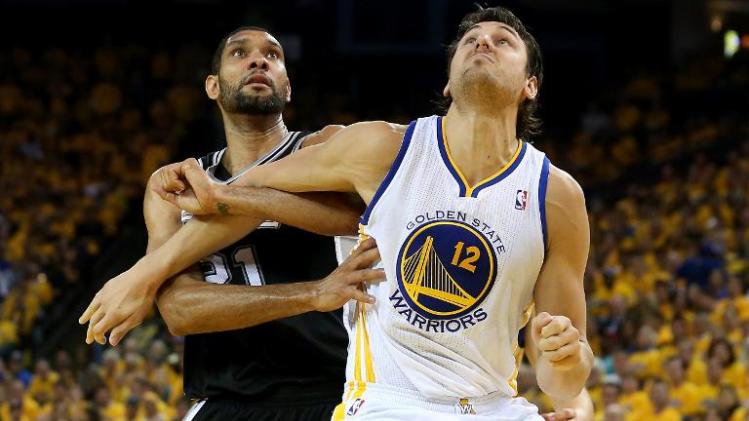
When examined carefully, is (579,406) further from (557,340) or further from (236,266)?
(236,266)

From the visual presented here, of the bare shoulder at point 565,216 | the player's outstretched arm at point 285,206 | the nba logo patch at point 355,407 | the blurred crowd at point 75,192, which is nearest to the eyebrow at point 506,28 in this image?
the bare shoulder at point 565,216

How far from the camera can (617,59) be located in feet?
73.1

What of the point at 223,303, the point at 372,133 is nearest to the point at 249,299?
the point at 223,303

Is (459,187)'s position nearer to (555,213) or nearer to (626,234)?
(555,213)

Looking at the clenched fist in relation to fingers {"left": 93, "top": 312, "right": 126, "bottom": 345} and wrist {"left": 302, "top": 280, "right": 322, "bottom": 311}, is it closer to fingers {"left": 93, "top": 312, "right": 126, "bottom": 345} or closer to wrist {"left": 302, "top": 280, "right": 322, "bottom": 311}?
wrist {"left": 302, "top": 280, "right": 322, "bottom": 311}

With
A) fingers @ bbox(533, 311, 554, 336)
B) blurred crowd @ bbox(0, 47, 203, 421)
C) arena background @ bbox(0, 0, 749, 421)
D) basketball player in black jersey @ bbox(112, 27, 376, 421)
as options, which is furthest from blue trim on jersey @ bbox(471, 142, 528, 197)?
blurred crowd @ bbox(0, 47, 203, 421)

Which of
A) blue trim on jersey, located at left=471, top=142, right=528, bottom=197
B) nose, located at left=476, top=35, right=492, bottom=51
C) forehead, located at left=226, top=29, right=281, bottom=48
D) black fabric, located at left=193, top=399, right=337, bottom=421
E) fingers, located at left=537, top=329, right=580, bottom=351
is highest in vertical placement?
nose, located at left=476, top=35, right=492, bottom=51

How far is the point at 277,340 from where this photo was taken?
14.3 feet

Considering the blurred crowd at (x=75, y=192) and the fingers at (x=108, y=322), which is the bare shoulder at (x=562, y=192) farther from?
the blurred crowd at (x=75, y=192)

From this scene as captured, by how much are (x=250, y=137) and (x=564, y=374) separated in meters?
Result: 1.79

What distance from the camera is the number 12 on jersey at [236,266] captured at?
4.34m

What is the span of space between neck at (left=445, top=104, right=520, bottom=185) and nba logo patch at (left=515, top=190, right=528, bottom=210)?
11 centimetres

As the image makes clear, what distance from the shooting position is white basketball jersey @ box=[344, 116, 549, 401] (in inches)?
133

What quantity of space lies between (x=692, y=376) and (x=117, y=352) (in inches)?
243
